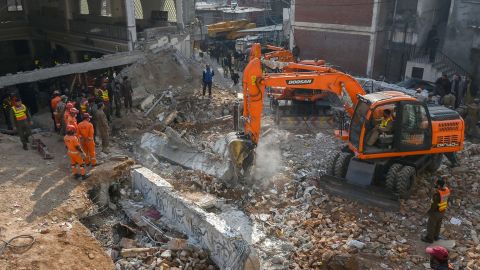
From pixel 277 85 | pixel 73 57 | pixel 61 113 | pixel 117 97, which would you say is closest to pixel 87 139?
pixel 61 113

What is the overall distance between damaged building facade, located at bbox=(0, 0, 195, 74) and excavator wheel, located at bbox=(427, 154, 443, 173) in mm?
12843

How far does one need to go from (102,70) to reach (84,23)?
5079 mm

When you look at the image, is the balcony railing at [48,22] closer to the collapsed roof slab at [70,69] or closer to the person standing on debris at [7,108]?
the collapsed roof slab at [70,69]

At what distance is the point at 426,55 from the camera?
20.4 m

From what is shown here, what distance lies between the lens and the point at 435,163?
33.5 feet

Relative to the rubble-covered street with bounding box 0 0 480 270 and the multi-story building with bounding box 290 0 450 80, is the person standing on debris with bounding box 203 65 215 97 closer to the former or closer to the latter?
the rubble-covered street with bounding box 0 0 480 270

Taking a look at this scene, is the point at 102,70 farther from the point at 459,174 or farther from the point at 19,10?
the point at 459,174

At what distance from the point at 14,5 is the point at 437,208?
24491mm

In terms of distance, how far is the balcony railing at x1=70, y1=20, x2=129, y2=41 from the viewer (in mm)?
18656

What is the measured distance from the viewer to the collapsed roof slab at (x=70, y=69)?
13.6 meters

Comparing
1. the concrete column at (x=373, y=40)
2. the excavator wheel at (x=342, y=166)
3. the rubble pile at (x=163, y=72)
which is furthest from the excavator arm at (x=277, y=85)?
the concrete column at (x=373, y=40)

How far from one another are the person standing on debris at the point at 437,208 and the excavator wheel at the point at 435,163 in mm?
2589

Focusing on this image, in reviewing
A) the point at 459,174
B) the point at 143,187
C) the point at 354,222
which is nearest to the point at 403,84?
the point at 459,174

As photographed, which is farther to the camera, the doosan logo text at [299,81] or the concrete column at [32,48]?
the concrete column at [32,48]
